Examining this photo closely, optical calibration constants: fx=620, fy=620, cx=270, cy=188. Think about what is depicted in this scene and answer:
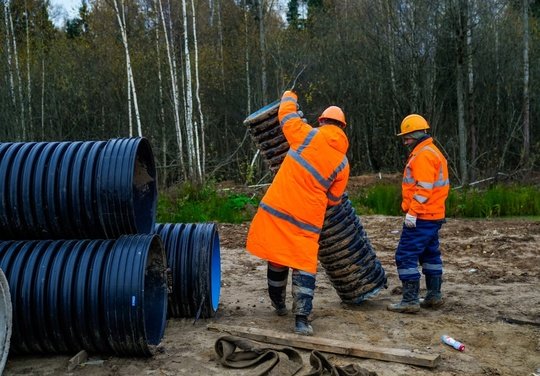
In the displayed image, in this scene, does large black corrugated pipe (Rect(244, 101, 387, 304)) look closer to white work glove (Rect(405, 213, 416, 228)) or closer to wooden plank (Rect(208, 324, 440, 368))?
white work glove (Rect(405, 213, 416, 228))

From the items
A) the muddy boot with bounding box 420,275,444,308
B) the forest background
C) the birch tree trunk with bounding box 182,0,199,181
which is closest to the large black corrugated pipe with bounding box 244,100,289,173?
the muddy boot with bounding box 420,275,444,308

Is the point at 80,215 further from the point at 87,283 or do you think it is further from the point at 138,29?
the point at 138,29

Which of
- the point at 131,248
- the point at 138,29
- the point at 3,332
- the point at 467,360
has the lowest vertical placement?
the point at 467,360

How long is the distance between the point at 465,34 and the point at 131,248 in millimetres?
15300

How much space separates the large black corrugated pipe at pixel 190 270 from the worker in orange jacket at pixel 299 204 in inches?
24.0

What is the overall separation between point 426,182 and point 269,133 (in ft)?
5.56

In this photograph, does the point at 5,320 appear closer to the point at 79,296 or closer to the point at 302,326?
the point at 79,296

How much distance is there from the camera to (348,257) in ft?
21.0

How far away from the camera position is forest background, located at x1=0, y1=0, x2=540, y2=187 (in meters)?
22.2

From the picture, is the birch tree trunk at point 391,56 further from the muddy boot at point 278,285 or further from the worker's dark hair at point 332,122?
the muddy boot at point 278,285

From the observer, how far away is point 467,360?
5.11 m

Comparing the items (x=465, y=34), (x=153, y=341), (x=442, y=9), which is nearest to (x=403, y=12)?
(x=442, y=9)

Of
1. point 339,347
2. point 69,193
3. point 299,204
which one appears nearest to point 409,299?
point 339,347

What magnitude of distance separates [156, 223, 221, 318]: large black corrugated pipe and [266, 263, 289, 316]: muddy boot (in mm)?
605
